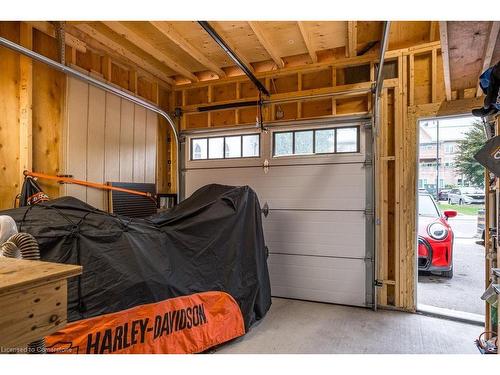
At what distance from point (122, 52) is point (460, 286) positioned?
19.6 feet

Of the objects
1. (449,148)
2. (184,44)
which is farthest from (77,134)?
(449,148)

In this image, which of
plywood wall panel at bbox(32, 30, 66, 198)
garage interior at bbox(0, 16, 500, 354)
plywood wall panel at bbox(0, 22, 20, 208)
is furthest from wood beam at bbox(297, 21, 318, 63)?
plywood wall panel at bbox(0, 22, 20, 208)

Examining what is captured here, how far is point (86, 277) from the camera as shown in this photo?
202 centimetres

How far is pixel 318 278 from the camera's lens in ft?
13.2

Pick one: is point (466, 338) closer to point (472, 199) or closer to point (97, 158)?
point (97, 158)

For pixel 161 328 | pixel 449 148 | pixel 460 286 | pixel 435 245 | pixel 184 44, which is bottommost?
pixel 460 286

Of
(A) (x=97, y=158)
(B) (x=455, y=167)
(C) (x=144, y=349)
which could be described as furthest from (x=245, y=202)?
(B) (x=455, y=167)

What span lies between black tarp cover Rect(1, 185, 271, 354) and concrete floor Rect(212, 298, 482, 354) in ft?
0.84

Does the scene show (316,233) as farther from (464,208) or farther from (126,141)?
(464,208)

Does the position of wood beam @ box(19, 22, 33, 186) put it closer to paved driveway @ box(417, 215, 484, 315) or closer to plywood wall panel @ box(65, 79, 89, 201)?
plywood wall panel @ box(65, 79, 89, 201)

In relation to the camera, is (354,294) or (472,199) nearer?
(354,294)

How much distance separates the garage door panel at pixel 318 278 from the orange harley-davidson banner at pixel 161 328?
4.59ft
